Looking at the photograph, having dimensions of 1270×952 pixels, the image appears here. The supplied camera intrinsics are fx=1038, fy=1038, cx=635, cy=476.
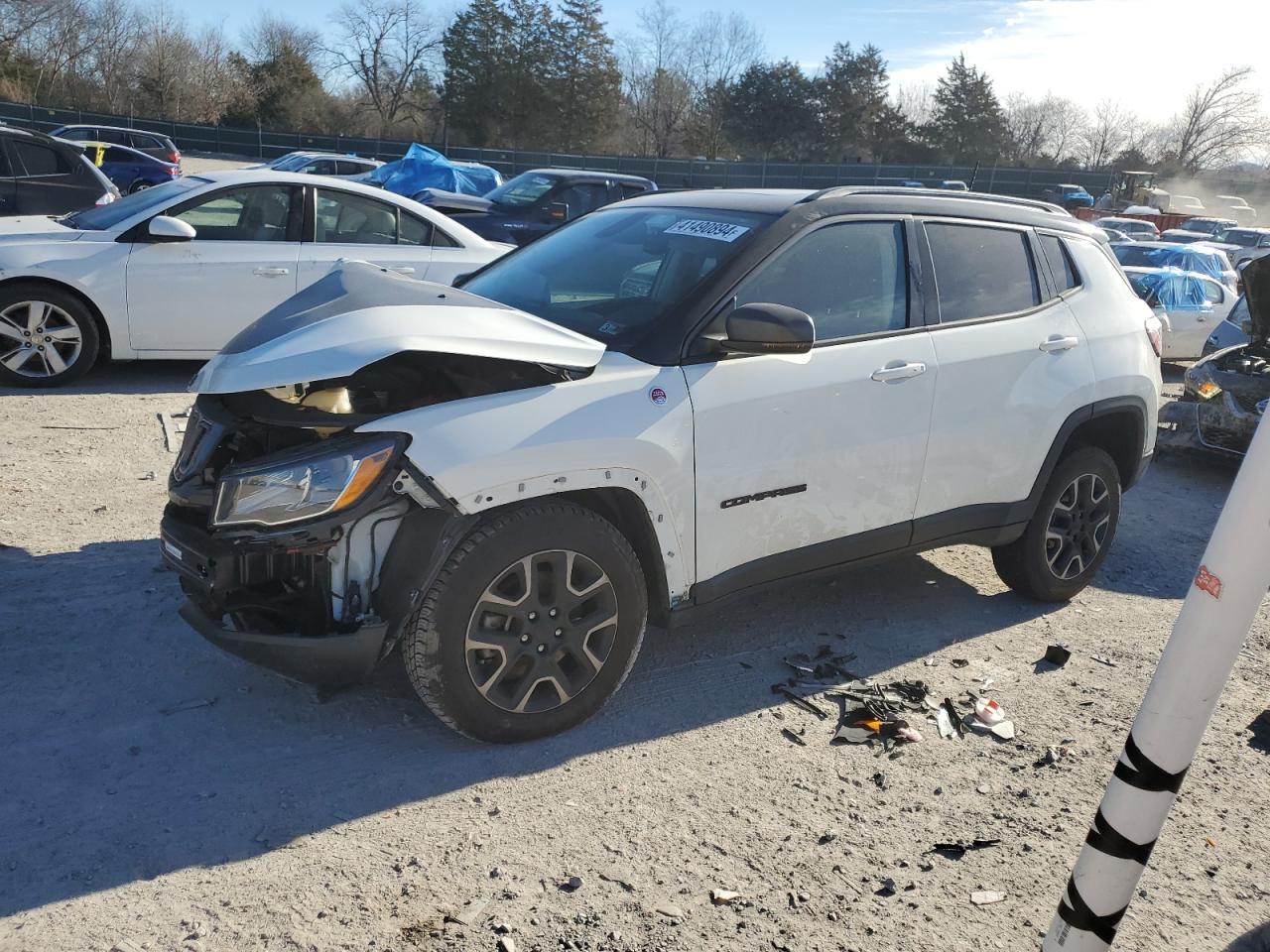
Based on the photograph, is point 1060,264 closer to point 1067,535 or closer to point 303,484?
point 1067,535

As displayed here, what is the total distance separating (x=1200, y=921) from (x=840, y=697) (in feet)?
4.63

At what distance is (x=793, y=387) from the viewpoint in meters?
3.79

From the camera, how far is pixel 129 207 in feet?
26.2

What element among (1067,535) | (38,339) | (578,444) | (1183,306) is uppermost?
(578,444)

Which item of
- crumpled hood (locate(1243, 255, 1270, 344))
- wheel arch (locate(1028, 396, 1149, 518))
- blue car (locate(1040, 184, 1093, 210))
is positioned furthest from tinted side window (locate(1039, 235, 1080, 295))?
blue car (locate(1040, 184, 1093, 210))

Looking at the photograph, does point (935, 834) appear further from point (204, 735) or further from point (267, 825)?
point (204, 735)

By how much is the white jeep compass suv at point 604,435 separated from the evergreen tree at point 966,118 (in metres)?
72.2

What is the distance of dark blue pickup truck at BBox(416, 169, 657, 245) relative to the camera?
14.1m

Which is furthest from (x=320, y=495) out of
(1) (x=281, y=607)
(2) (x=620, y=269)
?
(2) (x=620, y=269)

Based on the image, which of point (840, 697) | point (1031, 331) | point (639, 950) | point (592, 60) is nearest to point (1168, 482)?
point (1031, 331)

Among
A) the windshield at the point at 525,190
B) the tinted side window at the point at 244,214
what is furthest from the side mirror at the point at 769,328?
the windshield at the point at 525,190

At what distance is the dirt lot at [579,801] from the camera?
107 inches

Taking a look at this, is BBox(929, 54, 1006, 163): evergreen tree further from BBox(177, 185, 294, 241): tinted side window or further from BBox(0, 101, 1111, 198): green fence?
BBox(177, 185, 294, 241): tinted side window

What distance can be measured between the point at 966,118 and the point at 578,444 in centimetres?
7568
